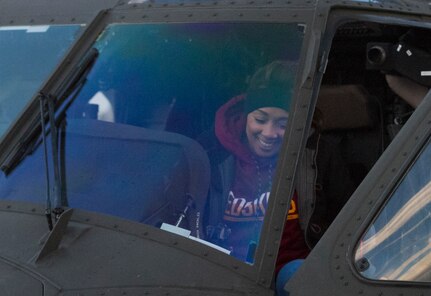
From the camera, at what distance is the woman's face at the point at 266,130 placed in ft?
11.2

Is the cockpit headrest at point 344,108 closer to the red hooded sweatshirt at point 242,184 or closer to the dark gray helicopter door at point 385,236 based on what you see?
the red hooded sweatshirt at point 242,184

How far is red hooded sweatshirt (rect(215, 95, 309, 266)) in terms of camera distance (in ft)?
10.7

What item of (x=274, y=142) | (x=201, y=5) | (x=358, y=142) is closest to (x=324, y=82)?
(x=358, y=142)

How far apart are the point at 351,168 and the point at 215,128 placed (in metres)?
1.78

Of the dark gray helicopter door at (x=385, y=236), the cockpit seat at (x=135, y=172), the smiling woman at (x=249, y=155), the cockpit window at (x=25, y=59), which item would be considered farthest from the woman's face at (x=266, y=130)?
the cockpit window at (x=25, y=59)

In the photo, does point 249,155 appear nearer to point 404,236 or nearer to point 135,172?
point 135,172

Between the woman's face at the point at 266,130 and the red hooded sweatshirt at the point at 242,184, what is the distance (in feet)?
0.08

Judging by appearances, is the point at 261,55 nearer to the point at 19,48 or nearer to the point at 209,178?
the point at 209,178

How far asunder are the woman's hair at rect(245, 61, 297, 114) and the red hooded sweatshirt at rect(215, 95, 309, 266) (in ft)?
0.17

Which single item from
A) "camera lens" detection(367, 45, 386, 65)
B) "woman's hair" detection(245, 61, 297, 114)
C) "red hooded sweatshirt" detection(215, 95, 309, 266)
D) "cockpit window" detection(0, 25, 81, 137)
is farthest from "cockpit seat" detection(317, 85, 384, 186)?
"cockpit window" detection(0, 25, 81, 137)

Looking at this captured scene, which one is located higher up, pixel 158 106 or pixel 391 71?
pixel 391 71

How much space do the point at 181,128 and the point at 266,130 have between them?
36 centimetres

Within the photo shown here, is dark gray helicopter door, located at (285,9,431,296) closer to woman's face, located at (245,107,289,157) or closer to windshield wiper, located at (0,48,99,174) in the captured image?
woman's face, located at (245,107,289,157)

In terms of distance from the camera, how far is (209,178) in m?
3.45
